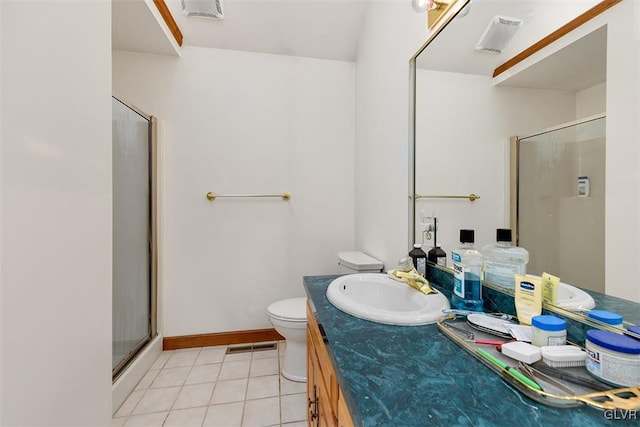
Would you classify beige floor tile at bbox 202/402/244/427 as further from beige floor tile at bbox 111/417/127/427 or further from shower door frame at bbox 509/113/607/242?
shower door frame at bbox 509/113/607/242

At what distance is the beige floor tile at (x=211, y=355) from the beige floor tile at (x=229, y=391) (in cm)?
27

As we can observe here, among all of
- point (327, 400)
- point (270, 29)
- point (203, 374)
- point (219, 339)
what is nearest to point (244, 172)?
point (270, 29)

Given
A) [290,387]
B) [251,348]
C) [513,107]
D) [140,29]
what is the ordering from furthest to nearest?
[251,348]
[140,29]
[290,387]
[513,107]

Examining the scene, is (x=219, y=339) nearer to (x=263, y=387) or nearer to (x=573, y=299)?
(x=263, y=387)

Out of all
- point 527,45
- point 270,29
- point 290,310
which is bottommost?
point 290,310

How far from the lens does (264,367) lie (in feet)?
5.83

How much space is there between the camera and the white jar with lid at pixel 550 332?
573 millimetres

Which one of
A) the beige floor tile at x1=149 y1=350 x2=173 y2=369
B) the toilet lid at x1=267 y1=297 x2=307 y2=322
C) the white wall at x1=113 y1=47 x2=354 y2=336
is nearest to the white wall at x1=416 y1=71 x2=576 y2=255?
the toilet lid at x1=267 y1=297 x2=307 y2=322

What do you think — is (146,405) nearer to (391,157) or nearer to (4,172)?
(4,172)

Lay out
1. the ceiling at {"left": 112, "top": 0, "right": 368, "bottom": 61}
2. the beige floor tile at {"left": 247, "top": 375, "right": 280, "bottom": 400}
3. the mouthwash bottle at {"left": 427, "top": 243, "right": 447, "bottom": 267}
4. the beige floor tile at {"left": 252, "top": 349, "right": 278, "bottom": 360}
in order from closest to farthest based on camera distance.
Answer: the mouthwash bottle at {"left": 427, "top": 243, "right": 447, "bottom": 267}
the beige floor tile at {"left": 247, "top": 375, "right": 280, "bottom": 400}
the ceiling at {"left": 112, "top": 0, "right": 368, "bottom": 61}
the beige floor tile at {"left": 252, "top": 349, "right": 278, "bottom": 360}

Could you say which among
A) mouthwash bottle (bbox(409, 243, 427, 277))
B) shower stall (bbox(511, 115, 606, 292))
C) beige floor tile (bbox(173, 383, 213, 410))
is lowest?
beige floor tile (bbox(173, 383, 213, 410))

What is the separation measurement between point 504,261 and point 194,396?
1.69m

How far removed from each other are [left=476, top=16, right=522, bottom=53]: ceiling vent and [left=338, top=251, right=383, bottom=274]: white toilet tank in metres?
1.14

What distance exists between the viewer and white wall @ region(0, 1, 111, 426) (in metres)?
0.63
